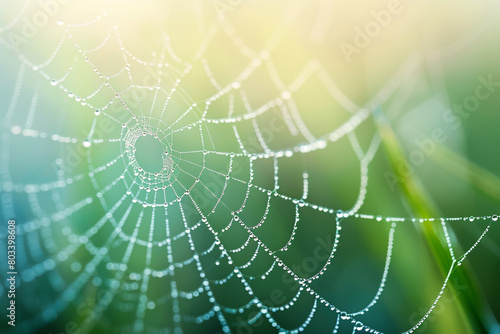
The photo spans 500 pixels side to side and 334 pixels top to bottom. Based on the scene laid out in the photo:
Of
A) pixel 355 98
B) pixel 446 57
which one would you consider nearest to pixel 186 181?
pixel 355 98

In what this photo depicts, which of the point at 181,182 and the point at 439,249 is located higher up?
the point at 181,182

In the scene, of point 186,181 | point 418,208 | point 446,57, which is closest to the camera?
point 418,208

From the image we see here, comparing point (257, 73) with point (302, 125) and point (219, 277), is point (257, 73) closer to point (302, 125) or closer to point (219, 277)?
point (302, 125)

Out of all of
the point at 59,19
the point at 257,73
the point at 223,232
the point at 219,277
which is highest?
the point at 59,19

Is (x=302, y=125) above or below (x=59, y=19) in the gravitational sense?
below

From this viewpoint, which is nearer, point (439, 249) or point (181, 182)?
point (439, 249)

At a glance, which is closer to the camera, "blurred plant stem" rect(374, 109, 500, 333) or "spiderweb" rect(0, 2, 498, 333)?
"blurred plant stem" rect(374, 109, 500, 333)

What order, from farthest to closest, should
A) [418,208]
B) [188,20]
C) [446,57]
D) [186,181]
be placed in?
[186,181] < [188,20] < [446,57] < [418,208]

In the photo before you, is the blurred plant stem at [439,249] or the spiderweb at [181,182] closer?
the blurred plant stem at [439,249]
